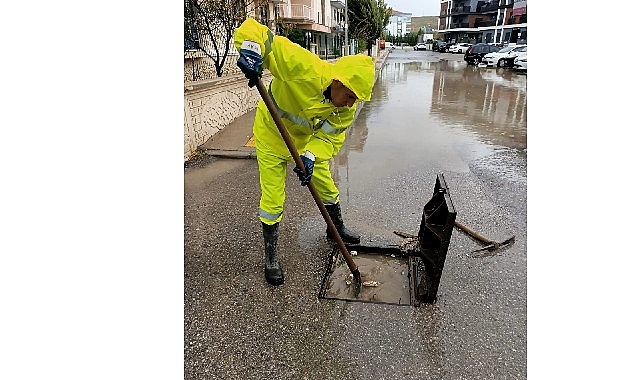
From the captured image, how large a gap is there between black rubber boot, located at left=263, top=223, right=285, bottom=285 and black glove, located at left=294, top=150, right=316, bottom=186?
1.56ft

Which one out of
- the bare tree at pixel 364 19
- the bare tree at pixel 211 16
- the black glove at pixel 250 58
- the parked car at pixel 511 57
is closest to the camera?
the black glove at pixel 250 58

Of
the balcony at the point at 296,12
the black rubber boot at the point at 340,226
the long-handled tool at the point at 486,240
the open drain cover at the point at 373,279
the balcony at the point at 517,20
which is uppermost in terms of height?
the balcony at the point at 517,20

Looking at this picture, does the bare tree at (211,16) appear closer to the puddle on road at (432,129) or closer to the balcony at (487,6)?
the puddle on road at (432,129)

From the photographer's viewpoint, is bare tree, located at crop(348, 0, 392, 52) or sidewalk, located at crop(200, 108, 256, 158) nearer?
sidewalk, located at crop(200, 108, 256, 158)

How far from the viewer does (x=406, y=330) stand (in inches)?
102

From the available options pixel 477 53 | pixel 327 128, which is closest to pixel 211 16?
pixel 327 128

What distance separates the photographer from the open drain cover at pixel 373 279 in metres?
2.92

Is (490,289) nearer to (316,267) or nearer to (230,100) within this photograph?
(316,267)

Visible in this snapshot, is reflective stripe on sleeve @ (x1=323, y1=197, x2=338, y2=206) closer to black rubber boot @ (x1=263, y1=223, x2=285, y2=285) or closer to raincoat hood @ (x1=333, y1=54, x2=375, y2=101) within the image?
black rubber boot @ (x1=263, y1=223, x2=285, y2=285)

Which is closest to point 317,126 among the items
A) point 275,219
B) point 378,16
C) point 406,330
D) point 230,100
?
point 275,219

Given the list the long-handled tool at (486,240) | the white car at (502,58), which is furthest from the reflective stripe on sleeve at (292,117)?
the white car at (502,58)

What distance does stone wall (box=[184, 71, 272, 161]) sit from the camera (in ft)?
19.3

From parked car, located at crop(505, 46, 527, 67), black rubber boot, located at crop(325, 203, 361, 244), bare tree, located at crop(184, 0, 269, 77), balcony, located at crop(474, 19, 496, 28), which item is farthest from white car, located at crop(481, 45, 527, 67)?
balcony, located at crop(474, 19, 496, 28)

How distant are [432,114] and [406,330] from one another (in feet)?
26.3
